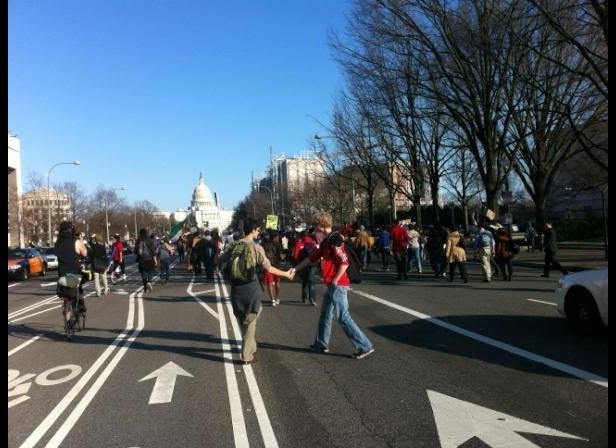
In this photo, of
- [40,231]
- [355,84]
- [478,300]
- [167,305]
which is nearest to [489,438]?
[478,300]

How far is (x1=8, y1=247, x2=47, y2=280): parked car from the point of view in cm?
2784

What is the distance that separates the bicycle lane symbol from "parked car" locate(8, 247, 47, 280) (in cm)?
2211

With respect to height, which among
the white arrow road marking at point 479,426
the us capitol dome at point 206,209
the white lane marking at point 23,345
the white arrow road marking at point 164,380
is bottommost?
the white arrow road marking at point 479,426

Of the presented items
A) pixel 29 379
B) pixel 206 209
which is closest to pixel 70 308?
pixel 29 379

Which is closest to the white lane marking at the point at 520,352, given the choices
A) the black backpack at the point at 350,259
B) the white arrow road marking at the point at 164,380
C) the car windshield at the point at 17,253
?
the black backpack at the point at 350,259

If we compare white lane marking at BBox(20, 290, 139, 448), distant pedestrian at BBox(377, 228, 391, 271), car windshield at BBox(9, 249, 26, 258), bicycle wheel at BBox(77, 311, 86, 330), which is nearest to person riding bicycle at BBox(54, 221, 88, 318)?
bicycle wheel at BBox(77, 311, 86, 330)

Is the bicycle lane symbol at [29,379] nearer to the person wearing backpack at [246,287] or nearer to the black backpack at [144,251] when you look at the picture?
the person wearing backpack at [246,287]

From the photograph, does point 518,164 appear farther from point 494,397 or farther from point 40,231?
point 40,231

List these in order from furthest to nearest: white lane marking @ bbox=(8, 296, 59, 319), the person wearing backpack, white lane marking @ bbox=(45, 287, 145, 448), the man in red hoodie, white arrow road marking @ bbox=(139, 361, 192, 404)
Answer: the man in red hoodie < white lane marking @ bbox=(8, 296, 59, 319) < the person wearing backpack < white arrow road marking @ bbox=(139, 361, 192, 404) < white lane marking @ bbox=(45, 287, 145, 448)

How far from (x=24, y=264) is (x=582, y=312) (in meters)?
26.5

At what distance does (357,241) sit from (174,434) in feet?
59.0

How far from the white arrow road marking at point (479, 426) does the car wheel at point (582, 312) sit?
3.92 m

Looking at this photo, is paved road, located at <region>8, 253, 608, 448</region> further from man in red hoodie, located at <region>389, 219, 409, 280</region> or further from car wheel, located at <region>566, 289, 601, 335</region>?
man in red hoodie, located at <region>389, 219, 409, 280</region>

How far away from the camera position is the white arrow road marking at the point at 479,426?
4.75 m
